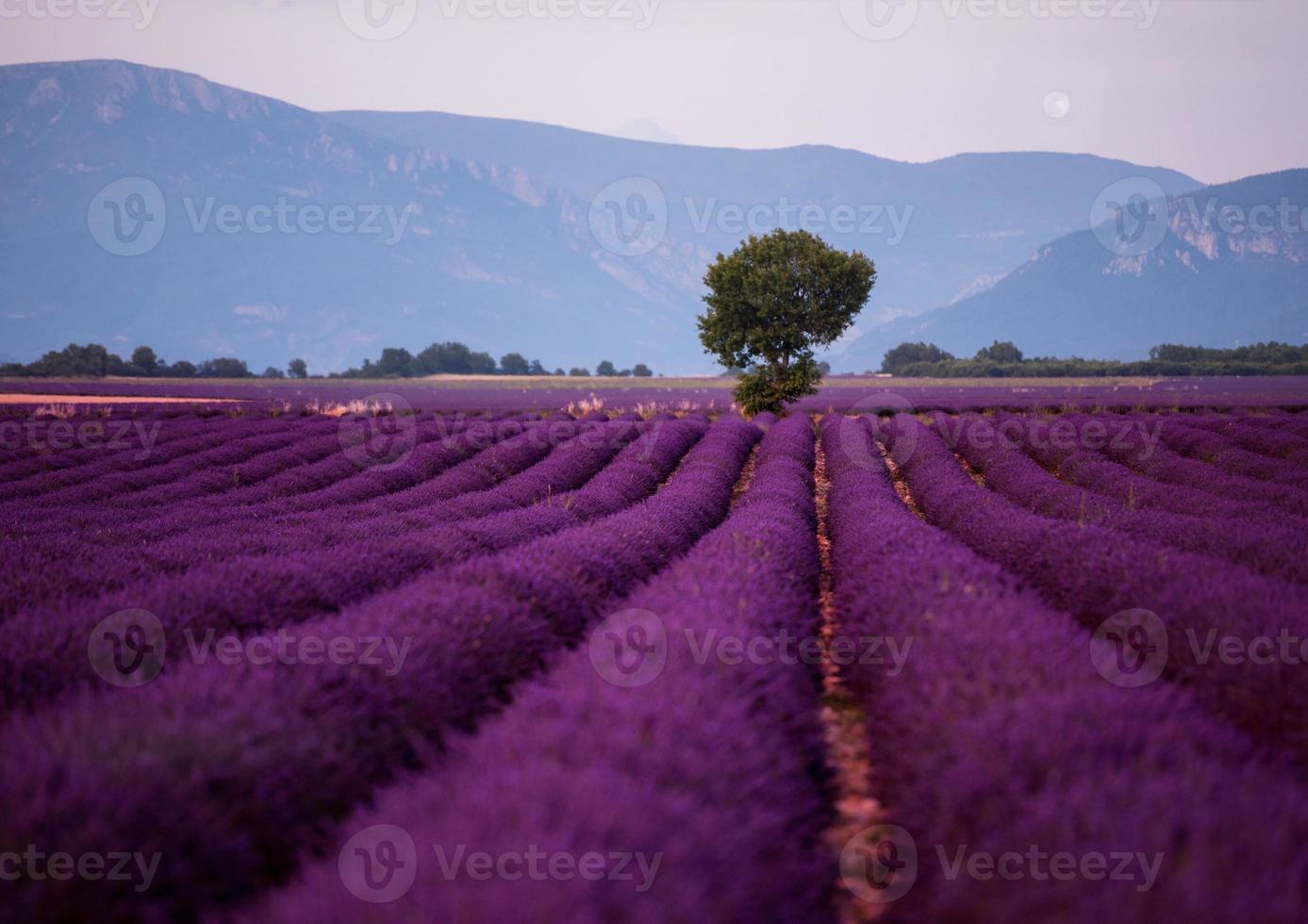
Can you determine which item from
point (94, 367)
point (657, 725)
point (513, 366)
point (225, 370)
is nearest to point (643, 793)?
point (657, 725)

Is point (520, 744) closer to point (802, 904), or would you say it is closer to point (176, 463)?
point (802, 904)

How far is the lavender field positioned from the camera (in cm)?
220

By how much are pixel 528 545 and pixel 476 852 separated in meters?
4.53

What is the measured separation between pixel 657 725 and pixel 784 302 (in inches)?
1118

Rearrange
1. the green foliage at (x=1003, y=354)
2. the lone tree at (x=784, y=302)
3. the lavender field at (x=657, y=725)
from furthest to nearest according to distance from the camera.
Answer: the green foliage at (x=1003, y=354), the lone tree at (x=784, y=302), the lavender field at (x=657, y=725)

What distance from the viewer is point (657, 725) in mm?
2920

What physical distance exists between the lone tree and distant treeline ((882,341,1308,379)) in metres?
44.1

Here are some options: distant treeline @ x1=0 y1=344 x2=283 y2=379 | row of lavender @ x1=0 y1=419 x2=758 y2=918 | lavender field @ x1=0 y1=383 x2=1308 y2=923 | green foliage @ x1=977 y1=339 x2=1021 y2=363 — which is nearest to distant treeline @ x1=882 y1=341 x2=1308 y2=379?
green foliage @ x1=977 y1=339 x2=1021 y2=363

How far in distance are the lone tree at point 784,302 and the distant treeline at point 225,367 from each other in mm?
55113

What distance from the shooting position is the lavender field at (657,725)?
2.20 metres

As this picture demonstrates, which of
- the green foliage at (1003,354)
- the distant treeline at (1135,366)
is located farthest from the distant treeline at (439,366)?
the green foliage at (1003,354)

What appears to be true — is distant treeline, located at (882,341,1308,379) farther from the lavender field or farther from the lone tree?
the lavender field

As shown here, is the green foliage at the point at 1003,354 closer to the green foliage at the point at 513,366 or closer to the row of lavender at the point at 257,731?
the green foliage at the point at 513,366

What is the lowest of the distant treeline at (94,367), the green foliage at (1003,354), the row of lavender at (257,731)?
the row of lavender at (257,731)
